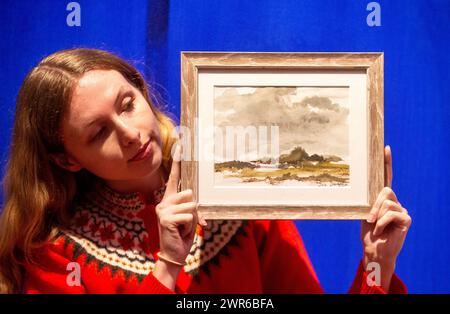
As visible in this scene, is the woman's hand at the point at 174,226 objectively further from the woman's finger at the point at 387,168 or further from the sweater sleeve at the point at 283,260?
the woman's finger at the point at 387,168

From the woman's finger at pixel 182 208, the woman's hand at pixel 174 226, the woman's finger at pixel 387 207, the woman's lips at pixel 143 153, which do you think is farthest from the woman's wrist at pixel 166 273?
the woman's finger at pixel 387 207

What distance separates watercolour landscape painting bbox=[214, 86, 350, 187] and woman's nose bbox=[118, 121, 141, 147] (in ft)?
0.53

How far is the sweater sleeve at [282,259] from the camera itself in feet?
3.61

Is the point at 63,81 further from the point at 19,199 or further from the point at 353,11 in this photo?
the point at 353,11

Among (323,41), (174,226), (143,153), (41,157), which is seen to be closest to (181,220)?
(174,226)

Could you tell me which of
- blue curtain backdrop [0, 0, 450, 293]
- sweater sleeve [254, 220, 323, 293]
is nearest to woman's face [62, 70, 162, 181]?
blue curtain backdrop [0, 0, 450, 293]

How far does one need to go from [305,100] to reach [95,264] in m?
0.57

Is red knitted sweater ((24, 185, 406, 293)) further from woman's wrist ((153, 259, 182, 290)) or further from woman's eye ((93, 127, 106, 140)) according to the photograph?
woman's eye ((93, 127, 106, 140))

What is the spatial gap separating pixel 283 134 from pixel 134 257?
42cm

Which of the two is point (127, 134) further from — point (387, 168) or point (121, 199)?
point (387, 168)

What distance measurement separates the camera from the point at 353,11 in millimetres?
1089

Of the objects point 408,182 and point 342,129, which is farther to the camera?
point 408,182

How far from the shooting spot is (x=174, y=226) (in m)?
0.91
